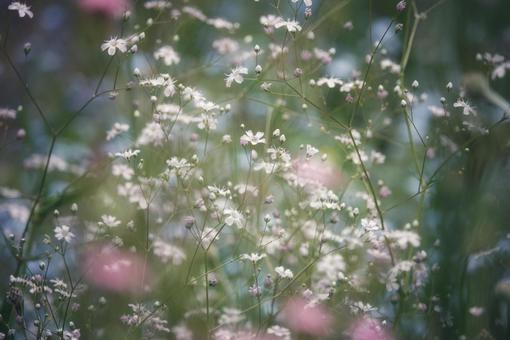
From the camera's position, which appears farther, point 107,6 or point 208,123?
point 107,6

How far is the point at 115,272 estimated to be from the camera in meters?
1.40

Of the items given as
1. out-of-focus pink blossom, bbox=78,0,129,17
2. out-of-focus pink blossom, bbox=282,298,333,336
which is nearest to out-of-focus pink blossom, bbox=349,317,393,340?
out-of-focus pink blossom, bbox=282,298,333,336

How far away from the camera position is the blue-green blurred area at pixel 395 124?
125 centimetres

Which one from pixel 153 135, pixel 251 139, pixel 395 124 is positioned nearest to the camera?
pixel 251 139

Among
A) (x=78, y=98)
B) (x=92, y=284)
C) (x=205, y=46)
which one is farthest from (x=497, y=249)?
(x=78, y=98)

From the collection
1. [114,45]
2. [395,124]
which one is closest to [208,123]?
[114,45]

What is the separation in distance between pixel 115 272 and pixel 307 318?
48 cm

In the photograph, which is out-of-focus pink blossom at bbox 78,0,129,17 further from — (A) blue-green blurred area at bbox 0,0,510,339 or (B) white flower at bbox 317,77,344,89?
(B) white flower at bbox 317,77,344,89

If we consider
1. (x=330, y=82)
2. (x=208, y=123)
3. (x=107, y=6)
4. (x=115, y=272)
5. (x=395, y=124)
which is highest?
(x=107, y=6)

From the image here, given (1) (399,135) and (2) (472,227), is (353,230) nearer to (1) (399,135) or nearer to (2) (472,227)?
(2) (472,227)

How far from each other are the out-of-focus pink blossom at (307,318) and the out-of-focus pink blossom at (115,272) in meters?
0.35

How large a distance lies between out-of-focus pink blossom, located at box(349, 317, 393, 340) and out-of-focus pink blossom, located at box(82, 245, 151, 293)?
0.49m

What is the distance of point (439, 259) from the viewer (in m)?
1.31

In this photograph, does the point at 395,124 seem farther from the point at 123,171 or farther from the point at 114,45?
the point at 114,45
